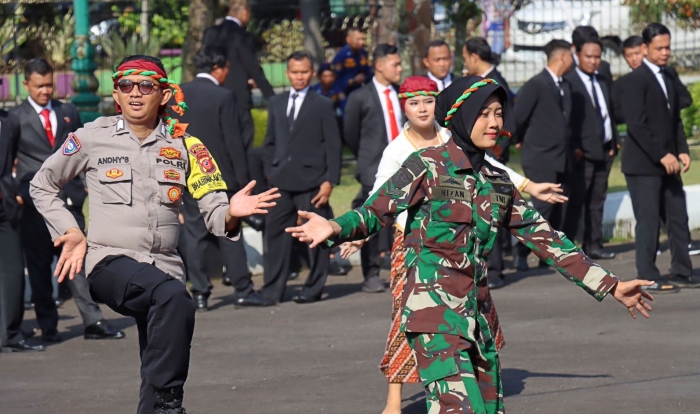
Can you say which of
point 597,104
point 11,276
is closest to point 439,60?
point 597,104

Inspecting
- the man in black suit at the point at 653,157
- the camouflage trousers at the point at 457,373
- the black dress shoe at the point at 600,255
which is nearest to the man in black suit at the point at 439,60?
the man in black suit at the point at 653,157

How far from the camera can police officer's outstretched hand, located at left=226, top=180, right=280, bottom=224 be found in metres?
5.50

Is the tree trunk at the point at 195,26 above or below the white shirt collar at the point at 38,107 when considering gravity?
above

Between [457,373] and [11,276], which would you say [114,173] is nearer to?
[457,373]

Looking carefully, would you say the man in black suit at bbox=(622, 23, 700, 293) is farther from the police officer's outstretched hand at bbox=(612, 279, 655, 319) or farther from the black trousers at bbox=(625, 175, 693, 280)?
the police officer's outstretched hand at bbox=(612, 279, 655, 319)

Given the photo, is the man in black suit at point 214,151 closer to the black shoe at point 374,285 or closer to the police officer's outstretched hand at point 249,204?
the black shoe at point 374,285

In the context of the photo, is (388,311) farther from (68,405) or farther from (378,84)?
(68,405)

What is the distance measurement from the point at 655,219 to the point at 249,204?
5187 mm

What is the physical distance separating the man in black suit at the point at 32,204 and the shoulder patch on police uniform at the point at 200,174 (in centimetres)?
349

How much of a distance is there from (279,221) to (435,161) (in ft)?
18.5

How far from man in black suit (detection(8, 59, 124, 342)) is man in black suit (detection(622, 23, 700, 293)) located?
408cm

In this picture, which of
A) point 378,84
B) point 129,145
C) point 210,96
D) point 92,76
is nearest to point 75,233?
point 129,145

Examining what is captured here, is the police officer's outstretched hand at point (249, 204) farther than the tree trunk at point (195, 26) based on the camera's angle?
No

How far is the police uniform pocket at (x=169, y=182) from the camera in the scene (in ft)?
19.3
